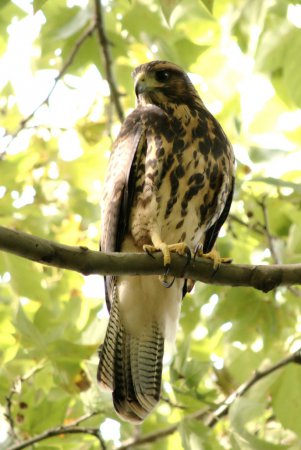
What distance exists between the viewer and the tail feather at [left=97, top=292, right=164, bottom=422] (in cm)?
427

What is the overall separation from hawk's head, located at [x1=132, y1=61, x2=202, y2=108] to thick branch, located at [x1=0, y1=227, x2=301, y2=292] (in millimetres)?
1408

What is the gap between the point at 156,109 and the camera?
448 cm

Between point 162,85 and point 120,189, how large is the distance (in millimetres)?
883

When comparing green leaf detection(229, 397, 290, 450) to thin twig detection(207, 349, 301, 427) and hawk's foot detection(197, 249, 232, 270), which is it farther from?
hawk's foot detection(197, 249, 232, 270)

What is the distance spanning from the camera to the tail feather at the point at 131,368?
427 cm

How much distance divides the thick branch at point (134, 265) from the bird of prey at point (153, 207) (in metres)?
0.45

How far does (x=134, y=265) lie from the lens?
10.2 ft

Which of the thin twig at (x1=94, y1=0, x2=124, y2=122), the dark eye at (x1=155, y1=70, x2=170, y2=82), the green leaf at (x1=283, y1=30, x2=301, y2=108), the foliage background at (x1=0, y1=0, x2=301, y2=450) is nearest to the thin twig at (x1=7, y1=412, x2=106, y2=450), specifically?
the foliage background at (x1=0, y1=0, x2=301, y2=450)

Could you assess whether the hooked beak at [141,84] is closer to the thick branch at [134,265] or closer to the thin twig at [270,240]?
the thin twig at [270,240]

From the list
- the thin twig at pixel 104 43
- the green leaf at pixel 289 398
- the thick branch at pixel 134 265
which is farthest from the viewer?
the thin twig at pixel 104 43

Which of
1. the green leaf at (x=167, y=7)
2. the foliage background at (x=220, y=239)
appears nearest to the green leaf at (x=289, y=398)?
the foliage background at (x=220, y=239)

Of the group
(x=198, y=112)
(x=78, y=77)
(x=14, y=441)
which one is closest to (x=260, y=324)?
(x=198, y=112)

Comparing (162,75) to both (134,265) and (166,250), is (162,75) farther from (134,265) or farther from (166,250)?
(134,265)

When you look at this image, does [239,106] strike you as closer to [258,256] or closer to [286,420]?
[258,256]
